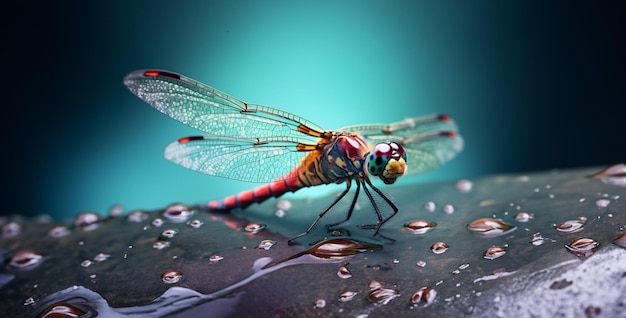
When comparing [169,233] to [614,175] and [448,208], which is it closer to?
[448,208]

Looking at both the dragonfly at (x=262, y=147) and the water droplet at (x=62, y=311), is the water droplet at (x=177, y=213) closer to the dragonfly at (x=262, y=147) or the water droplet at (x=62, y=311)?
the dragonfly at (x=262, y=147)

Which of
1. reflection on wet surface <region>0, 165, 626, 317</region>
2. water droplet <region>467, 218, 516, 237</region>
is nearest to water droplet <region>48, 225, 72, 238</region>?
reflection on wet surface <region>0, 165, 626, 317</region>

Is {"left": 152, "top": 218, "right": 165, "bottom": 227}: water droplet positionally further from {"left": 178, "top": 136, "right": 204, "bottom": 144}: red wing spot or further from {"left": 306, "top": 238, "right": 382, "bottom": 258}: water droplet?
{"left": 306, "top": 238, "right": 382, "bottom": 258}: water droplet

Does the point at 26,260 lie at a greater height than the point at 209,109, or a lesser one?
Result: lesser

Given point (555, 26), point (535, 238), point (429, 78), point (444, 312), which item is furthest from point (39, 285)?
point (555, 26)

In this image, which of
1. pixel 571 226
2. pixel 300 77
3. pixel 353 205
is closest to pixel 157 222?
pixel 353 205

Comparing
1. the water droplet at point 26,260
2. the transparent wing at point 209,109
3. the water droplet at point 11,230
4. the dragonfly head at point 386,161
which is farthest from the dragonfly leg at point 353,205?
the water droplet at point 11,230
